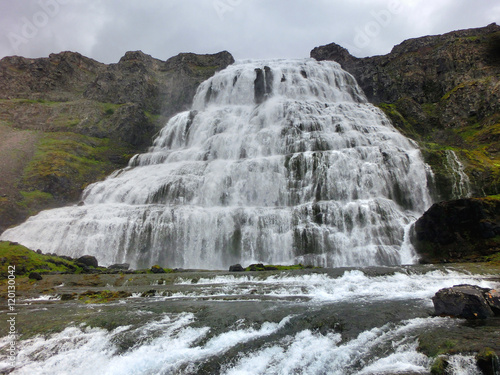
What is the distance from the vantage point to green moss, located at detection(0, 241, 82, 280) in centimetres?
2048

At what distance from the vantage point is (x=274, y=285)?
50.3ft

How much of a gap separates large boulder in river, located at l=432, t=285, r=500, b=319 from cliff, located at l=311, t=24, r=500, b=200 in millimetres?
21327

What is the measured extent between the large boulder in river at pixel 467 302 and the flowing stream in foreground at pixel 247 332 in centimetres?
47

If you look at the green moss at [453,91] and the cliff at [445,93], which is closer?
the cliff at [445,93]

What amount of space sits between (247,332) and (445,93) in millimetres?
59604

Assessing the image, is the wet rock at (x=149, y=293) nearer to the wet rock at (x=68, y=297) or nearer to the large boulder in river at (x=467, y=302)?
the wet rock at (x=68, y=297)

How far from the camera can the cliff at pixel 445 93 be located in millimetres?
29188

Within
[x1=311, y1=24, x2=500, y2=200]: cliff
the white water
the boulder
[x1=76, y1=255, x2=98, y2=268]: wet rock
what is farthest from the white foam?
[x1=311, y1=24, x2=500, y2=200]: cliff

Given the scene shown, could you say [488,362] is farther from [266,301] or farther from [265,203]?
[265,203]

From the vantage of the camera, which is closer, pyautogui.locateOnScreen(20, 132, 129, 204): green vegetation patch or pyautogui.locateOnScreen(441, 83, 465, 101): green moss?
pyautogui.locateOnScreen(20, 132, 129, 204): green vegetation patch

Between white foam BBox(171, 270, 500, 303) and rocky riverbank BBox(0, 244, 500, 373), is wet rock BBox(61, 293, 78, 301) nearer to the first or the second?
rocky riverbank BBox(0, 244, 500, 373)

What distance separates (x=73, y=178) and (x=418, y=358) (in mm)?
45465

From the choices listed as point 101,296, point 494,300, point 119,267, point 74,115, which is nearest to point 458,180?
point 494,300

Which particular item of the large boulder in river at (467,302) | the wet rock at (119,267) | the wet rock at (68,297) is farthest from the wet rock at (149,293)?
the large boulder in river at (467,302)
